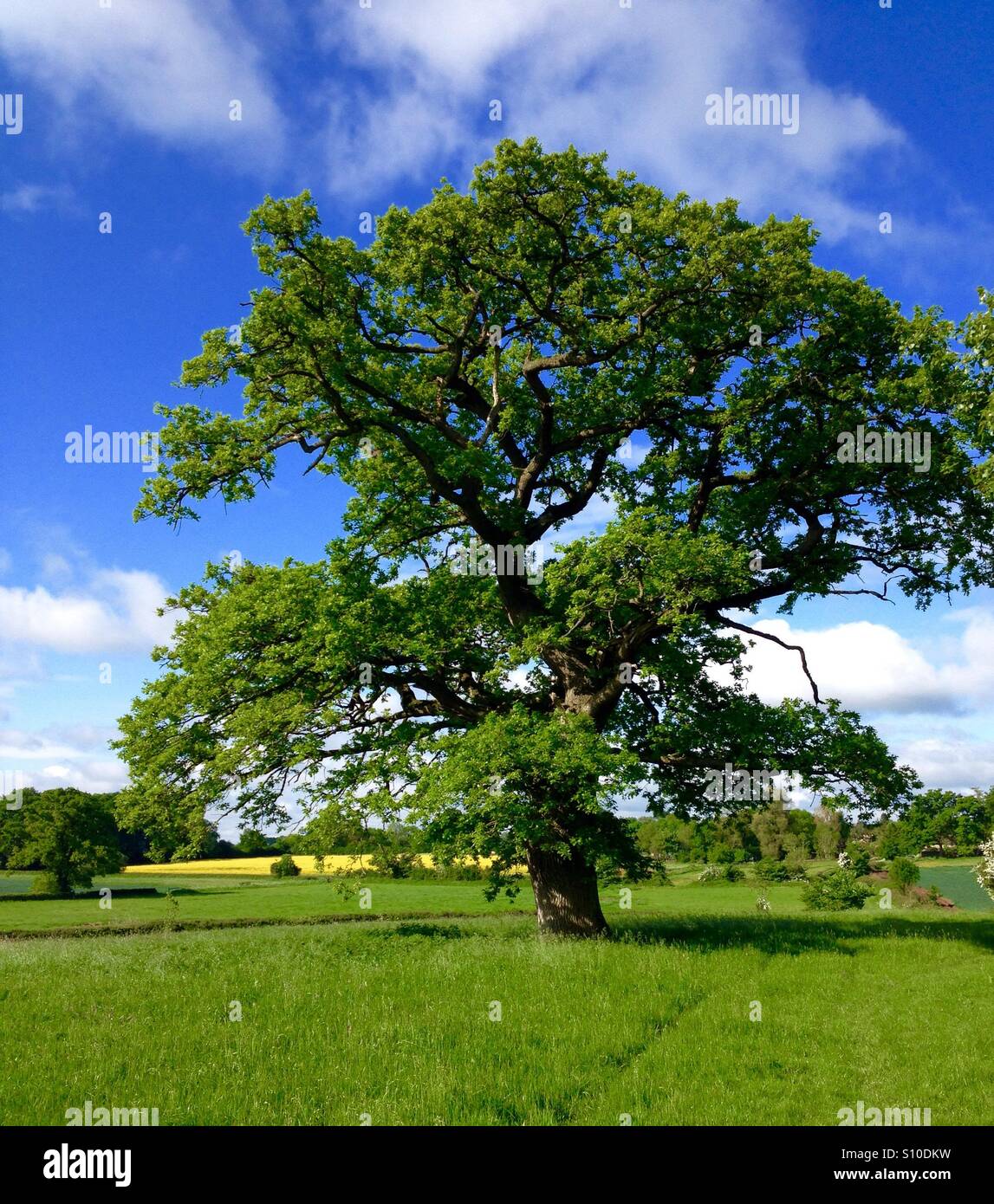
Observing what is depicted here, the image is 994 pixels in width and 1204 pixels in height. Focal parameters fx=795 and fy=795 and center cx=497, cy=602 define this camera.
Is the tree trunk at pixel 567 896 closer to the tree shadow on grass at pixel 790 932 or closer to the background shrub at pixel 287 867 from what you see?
the tree shadow on grass at pixel 790 932

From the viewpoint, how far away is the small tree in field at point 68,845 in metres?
57.4

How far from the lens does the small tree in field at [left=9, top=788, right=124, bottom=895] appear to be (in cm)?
5741

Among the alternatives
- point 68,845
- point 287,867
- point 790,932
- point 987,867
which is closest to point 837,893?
point 987,867

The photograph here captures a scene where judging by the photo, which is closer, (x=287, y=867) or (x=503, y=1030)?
(x=503, y=1030)

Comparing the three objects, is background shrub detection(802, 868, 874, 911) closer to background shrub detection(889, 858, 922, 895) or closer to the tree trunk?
background shrub detection(889, 858, 922, 895)

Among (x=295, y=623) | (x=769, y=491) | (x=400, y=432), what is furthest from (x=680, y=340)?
(x=295, y=623)

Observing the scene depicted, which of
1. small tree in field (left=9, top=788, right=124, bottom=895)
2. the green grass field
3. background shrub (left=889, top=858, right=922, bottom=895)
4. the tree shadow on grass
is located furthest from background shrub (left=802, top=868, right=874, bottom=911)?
small tree in field (left=9, top=788, right=124, bottom=895)

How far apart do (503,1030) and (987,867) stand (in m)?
34.4

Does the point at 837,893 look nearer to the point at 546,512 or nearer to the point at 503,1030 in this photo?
the point at 546,512

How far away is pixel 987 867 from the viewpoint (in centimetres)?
Answer: 3644

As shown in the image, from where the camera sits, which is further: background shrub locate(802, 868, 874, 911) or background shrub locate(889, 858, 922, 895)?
background shrub locate(889, 858, 922, 895)

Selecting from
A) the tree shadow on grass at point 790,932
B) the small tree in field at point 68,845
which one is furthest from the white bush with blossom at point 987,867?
the small tree in field at point 68,845

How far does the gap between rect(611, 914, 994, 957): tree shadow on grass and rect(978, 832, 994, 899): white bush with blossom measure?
34.1 ft

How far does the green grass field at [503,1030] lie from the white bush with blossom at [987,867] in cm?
1875
